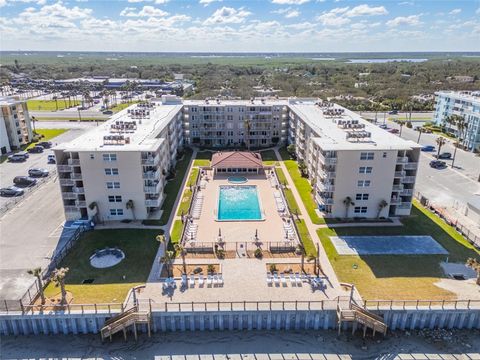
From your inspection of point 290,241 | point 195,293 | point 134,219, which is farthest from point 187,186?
point 195,293

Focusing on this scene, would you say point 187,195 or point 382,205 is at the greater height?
point 382,205

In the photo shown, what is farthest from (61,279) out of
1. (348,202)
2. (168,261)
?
(348,202)

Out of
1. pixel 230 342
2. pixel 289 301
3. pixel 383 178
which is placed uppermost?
pixel 383 178

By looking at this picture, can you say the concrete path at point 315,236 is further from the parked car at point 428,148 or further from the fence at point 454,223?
the parked car at point 428,148

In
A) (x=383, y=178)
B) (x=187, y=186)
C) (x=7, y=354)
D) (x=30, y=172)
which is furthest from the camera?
(x=30, y=172)

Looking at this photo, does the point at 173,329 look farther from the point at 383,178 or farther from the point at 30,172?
the point at 30,172

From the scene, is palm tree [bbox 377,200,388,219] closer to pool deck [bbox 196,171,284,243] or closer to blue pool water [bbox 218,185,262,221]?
pool deck [bbox 196,171,284,243]

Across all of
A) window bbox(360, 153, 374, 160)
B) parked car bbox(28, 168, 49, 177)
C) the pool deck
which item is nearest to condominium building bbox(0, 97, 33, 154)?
parked car bbox(28, 168, 49, 177)

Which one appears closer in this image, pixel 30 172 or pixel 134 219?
pixel 134 219

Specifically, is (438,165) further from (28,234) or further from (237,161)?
(28,234)
